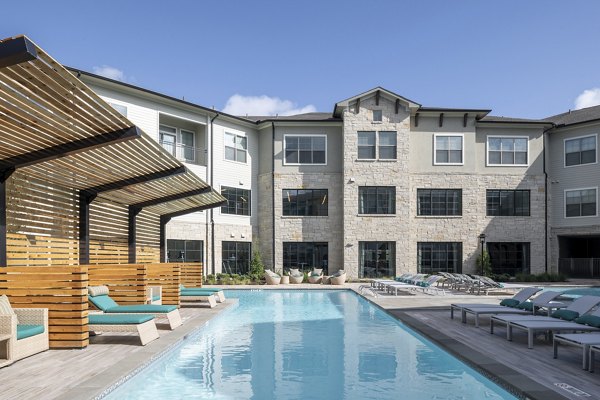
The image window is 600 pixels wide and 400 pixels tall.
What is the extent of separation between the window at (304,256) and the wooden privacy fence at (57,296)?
61.9 feet

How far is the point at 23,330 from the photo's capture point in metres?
7.74

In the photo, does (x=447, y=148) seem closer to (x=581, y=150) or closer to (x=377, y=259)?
(x=377, y=259)

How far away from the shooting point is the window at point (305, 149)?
89.9 feet

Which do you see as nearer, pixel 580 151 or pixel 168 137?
pixel 168 137

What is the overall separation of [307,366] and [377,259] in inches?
752

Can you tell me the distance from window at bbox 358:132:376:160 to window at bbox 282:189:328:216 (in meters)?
2.71

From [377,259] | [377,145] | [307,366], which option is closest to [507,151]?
[377,145]

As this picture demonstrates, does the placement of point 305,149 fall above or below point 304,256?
above

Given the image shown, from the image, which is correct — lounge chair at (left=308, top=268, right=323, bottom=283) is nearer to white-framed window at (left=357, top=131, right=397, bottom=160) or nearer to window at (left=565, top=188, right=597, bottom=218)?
white-framed window at (left=357, top=131, right=397, bottom=160)

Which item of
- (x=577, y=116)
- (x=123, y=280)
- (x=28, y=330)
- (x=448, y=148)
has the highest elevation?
(x=577, y=116)

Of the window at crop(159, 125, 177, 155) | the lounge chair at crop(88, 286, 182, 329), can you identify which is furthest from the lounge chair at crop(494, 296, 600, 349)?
the window at crop(159, 125, 177, 155)

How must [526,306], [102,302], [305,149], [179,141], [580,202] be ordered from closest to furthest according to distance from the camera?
[102,302] < [526,306] < [179,141] < [305,149] < [580,202]

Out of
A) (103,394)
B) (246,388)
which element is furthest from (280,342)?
(103,394)

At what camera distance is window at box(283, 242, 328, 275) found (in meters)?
27.1
